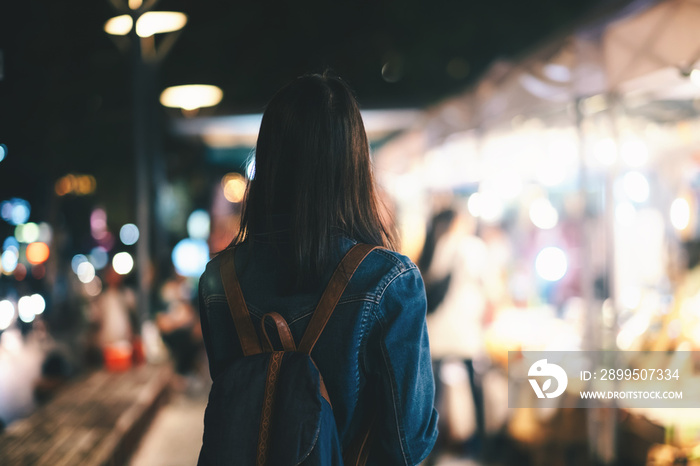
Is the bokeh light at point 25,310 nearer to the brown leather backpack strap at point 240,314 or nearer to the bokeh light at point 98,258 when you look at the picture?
the brown leather backpack strap at point 240,314

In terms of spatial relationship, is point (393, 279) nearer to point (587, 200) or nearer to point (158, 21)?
point (587, 200)

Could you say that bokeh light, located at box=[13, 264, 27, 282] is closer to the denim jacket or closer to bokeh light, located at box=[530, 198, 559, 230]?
bokeh light, located at box=[530, 198, 559, 230]

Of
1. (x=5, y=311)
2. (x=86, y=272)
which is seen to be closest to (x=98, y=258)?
(x=86, y=272)

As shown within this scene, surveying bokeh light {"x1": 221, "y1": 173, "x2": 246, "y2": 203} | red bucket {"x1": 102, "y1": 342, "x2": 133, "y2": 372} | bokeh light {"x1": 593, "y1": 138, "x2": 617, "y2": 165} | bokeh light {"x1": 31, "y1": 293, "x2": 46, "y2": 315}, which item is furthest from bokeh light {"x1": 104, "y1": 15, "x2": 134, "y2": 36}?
bokeh light {"x1": 221, "y1": 173, "x2": 246, "y2": 203}

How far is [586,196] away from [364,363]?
12.4ft

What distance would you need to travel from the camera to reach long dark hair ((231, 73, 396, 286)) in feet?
5.20

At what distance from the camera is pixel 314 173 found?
1.60 meters

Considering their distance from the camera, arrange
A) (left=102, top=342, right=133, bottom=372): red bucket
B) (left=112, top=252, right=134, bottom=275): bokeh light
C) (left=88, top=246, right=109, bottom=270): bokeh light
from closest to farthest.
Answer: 1. (left=102, top=342, right=133, bottom=372): red bucket
2. (left=112, top=252, right=134, bottom=275): bokeh light
3. (left=88, top=246, right=109, bottom=270): bokeh light

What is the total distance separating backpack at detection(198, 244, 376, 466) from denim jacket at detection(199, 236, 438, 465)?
4 cm

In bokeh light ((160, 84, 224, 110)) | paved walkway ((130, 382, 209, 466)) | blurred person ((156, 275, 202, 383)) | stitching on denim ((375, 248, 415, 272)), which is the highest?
bokeh light ((160, 84, 224, 110))

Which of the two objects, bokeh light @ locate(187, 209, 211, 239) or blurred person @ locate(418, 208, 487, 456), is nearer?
blurred person @ locate(418, 208, 487, 456)

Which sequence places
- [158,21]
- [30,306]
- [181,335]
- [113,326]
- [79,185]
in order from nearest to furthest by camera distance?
1. [158,21]
2. [113,326]
3. [181,335]
4. [30,306]
5. [79,185]

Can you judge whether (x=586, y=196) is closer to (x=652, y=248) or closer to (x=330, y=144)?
(x=652, y=248)

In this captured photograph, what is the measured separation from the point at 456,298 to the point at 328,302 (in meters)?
4.31
